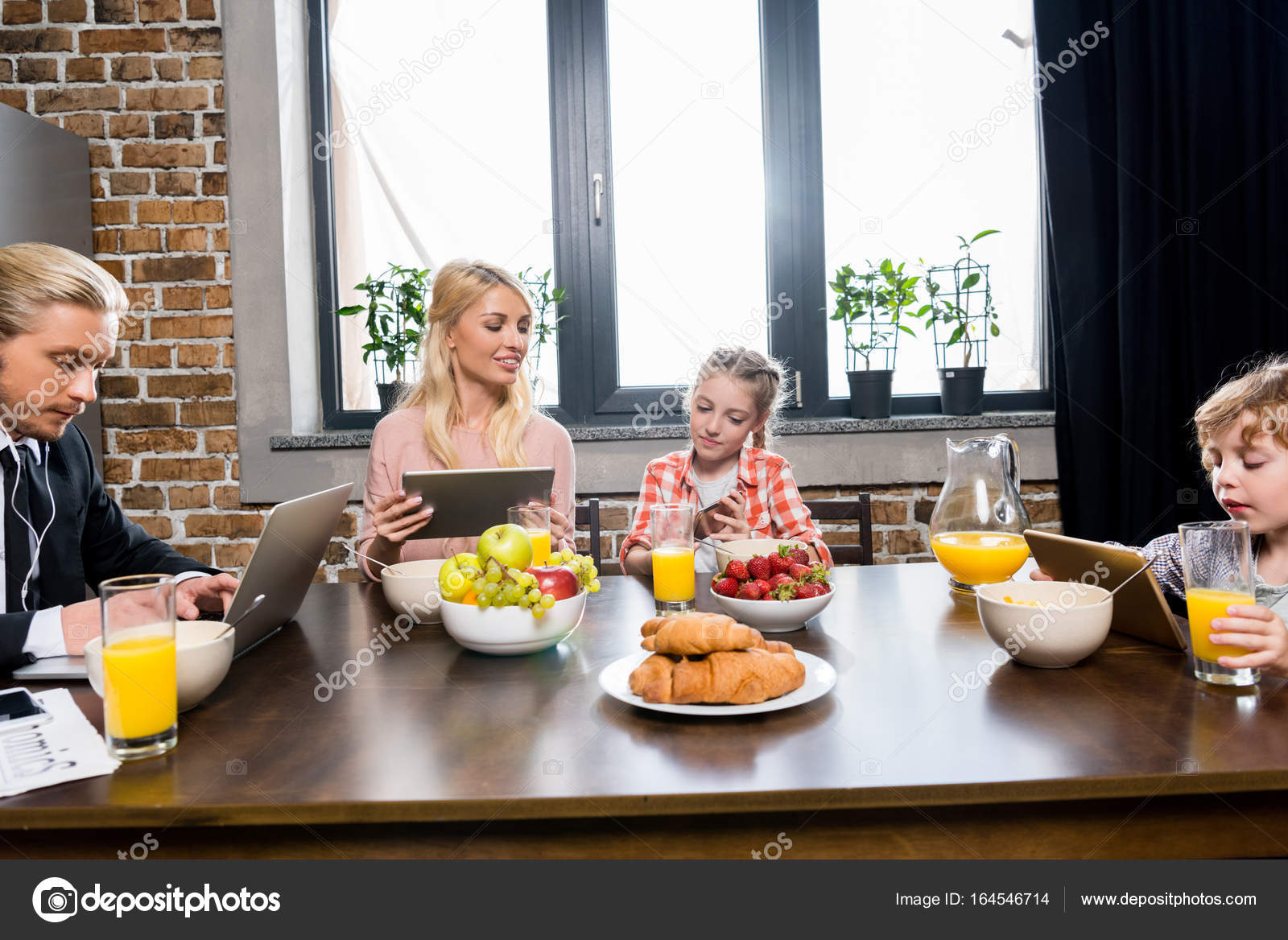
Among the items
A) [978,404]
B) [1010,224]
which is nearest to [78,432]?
[978,404]

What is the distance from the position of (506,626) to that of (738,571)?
0.34 meters

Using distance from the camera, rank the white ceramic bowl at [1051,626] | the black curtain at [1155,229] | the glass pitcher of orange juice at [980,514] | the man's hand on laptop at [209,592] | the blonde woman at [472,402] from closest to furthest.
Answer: the white ceramic bowl at [1051,626] → the man's hand on laptop at [209,592] → the glass pitcher of orange juice at [980,514] → the blonde woman at [472,402] → the black curtain at [1155,229]

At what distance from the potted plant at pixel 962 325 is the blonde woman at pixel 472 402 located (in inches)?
52.4

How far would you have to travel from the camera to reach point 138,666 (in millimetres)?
871

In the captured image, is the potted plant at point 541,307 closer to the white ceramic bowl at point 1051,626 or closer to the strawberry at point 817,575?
the strawberry at point 817,575

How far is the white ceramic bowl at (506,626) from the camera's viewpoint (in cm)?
114

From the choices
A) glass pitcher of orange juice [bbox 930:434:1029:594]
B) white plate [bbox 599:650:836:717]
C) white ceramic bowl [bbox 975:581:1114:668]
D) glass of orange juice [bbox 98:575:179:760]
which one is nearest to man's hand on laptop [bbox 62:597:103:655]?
glass of orange juice [bbox 98:575:179:760]

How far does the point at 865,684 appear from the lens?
3.36ft

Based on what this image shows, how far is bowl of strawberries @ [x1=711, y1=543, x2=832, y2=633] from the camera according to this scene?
1221mm

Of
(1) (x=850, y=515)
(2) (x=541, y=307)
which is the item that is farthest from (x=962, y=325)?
(2) (x=541, y=307)

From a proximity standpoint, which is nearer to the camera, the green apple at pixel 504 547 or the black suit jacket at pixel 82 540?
the green apple at pixel 504 547

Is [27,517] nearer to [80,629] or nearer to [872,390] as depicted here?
[80,629]

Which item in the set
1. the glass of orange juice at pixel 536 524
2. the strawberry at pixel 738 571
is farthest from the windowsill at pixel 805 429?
the strawberry at pixel 738 571

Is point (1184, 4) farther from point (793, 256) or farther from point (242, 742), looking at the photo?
point (242, 742)
